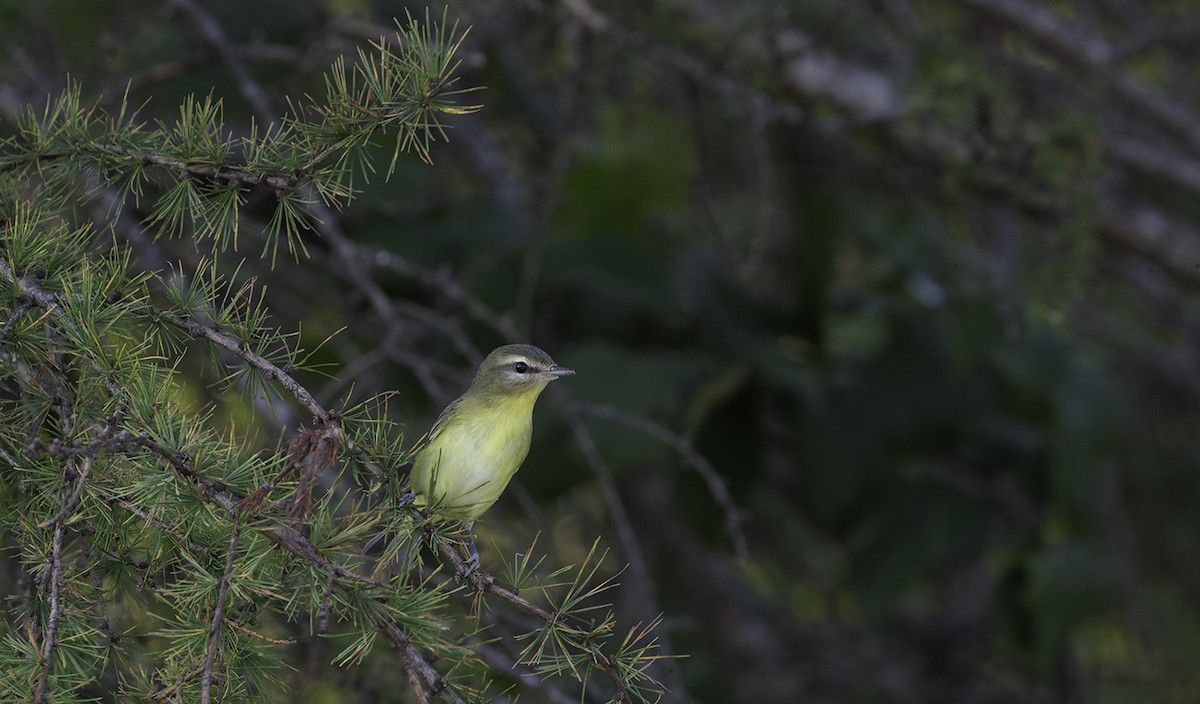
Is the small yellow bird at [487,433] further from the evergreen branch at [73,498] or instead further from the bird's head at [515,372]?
the evergreen branch at [73,498]

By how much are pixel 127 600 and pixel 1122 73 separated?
469 centimetres

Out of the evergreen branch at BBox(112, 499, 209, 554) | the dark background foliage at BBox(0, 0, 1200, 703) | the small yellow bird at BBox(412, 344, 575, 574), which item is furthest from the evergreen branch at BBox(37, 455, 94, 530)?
the dark background foliage at BBox(0, 0, 1200, 703)

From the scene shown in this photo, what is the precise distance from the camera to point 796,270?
5.62 meters

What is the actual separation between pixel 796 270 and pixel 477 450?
10.4ft

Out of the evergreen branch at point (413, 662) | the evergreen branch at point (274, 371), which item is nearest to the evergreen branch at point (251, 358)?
the evergreen branch at point (274, 371)

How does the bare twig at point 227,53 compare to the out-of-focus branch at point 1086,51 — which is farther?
the out-of-focus branch at point 1086,51

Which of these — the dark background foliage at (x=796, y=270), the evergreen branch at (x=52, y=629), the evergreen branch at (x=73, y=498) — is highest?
the evergreen branch at (x=73, y=498)

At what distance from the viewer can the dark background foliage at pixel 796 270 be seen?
14.1 ft

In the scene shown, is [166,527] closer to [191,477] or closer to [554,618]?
[191,477]

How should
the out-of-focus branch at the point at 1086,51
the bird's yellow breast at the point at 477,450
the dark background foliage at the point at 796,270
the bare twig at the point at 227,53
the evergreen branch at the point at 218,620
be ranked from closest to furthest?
the evergreen branch at the point at 218,620, the bird's yellow breast at the point at 477,450, the bare twig at the point at 227,53, the dark background foliage at the point at 796,270, the out-of-focus branch at the point at 1086,51

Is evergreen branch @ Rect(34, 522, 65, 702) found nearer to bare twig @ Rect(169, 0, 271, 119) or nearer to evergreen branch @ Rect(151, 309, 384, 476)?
evergreen branch @ Rect(151, 309, 384, 476)

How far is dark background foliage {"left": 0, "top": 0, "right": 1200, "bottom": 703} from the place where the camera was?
430cm

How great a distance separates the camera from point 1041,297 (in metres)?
3.89

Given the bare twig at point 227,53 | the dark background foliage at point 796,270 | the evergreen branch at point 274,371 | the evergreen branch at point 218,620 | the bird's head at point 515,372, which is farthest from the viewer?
the dark background foliage at point 796,270
